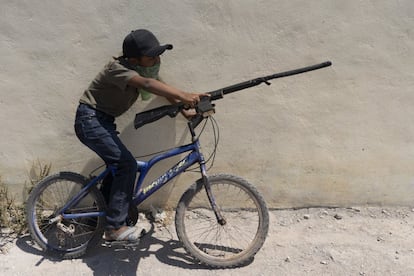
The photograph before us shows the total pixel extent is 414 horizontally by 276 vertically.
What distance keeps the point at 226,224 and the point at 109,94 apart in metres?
1.53

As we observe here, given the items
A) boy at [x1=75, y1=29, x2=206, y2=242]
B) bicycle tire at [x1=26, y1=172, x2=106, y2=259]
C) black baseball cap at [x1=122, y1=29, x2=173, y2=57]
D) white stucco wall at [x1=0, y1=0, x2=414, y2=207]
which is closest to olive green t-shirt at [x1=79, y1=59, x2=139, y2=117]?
boy at [x1=75, y1=29, x2=206, y2=242]

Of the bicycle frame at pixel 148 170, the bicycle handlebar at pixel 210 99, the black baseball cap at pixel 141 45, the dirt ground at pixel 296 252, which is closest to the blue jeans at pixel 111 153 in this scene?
the bicycle frame at pixel 148 170

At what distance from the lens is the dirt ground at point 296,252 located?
379 cm

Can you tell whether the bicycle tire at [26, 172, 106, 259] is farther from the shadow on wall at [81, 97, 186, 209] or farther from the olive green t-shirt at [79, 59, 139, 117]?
the olive green t-shirt at [79, 59, 139, 117]

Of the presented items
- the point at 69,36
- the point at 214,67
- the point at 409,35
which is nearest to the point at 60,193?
the point at 69,36

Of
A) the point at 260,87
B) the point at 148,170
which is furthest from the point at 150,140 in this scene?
the point at 260,87

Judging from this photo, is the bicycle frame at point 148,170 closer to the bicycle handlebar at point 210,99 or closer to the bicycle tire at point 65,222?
the bicycle tire at point 65,222

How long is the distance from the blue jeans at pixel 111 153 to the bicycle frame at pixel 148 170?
0.37 feet

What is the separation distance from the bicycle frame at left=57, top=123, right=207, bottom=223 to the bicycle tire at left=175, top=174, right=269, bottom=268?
0.57 feet

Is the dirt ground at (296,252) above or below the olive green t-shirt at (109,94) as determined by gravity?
below

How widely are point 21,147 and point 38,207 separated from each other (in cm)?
54

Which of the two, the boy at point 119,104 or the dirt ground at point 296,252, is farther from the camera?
the dirt ground at point 296,252

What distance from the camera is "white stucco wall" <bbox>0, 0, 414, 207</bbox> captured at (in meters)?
3.83

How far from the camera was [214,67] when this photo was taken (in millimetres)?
3963
